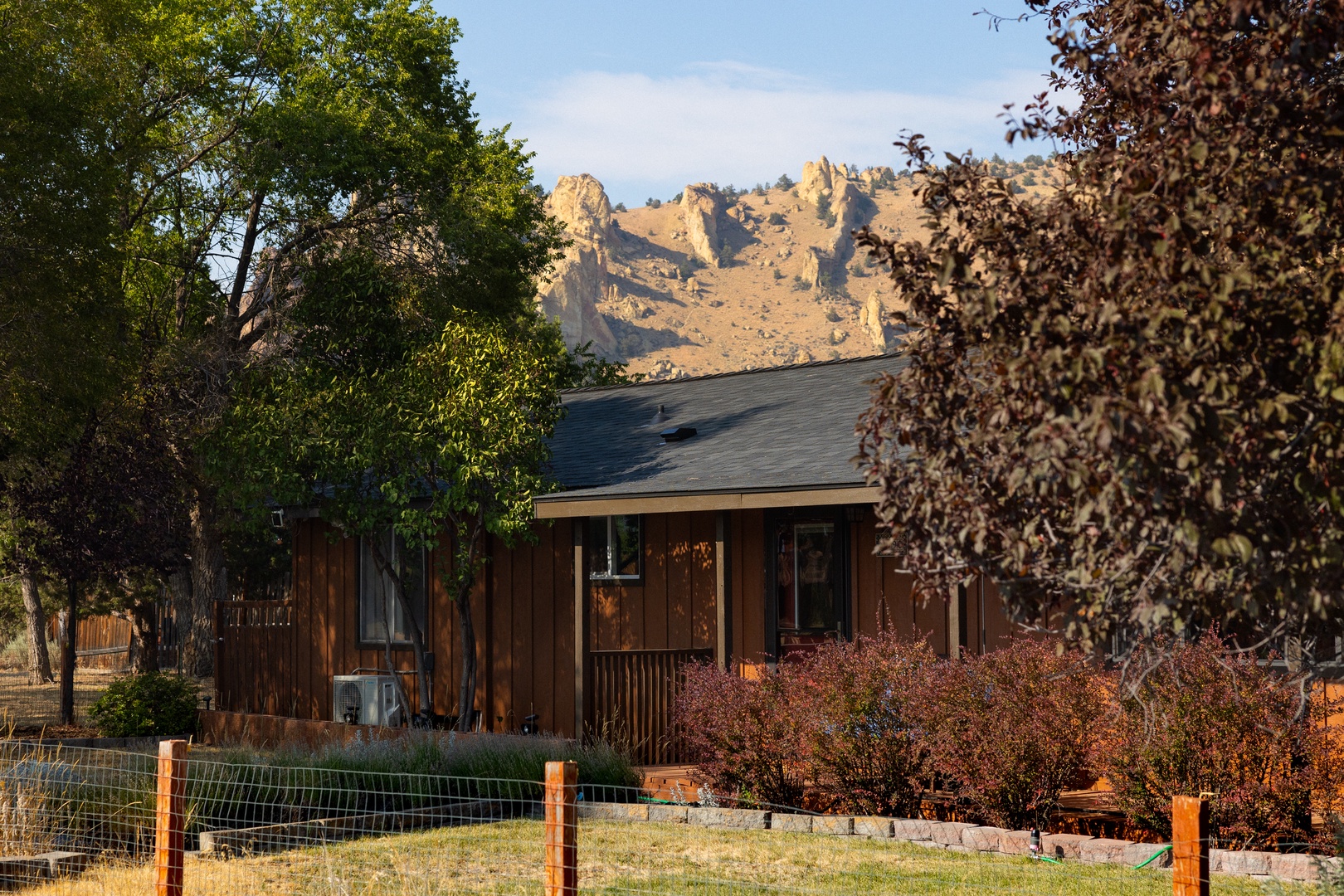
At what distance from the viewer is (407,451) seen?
15.3m

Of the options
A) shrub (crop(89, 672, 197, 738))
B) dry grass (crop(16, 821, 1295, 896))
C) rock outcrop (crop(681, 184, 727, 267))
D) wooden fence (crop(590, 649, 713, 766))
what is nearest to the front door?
wooden fence (crop(590, 649, 713, 766))

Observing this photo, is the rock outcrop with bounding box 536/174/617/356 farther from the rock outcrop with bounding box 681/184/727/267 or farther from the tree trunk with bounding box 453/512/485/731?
the tree trunk with bounding box 453/512/485/731

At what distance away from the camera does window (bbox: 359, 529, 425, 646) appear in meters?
17.7

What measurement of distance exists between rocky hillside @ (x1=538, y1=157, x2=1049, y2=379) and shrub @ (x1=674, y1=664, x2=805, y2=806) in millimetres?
92177

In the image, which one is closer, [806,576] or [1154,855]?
[1154,855]

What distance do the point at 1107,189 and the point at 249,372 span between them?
60.8 feet

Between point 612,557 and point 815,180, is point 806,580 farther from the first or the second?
point 815,180

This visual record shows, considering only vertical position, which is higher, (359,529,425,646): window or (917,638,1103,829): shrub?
(359,529,425,646): window

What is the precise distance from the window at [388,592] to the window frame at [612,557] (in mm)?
2517

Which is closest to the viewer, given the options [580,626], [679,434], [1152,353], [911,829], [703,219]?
[1152,353]

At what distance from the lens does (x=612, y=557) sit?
635 inches

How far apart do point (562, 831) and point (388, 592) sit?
40.4 feet

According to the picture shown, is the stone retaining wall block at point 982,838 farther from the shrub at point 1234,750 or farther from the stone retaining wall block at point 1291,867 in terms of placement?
the stone retaining wall block at point 1291,867

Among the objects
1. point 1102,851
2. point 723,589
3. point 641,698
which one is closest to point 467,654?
point 641,698
